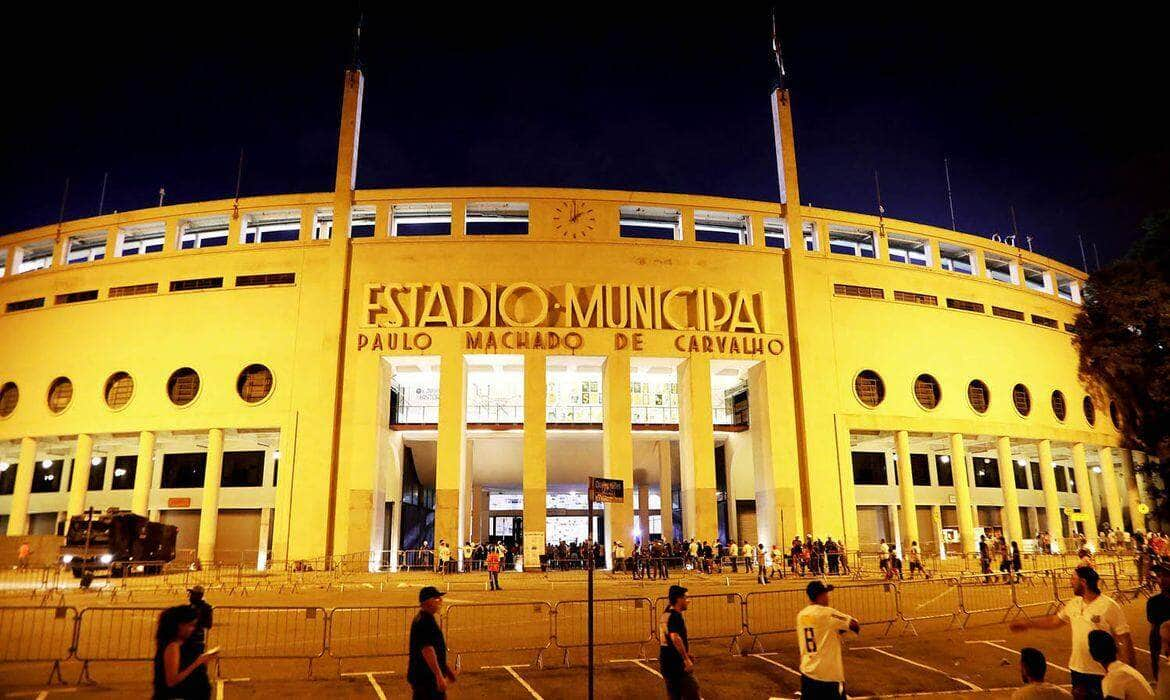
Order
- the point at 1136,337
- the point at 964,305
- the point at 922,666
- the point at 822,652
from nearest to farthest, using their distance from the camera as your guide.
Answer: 1. the point at 822,652
2. the point at 922,666
3. the point at 964,305
4. the point at 1136,337

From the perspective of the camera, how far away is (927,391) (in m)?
36.4

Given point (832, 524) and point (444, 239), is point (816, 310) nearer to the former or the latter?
point (832, 524)

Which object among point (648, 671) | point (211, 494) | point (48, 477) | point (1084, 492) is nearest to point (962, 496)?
point (1084, 492)

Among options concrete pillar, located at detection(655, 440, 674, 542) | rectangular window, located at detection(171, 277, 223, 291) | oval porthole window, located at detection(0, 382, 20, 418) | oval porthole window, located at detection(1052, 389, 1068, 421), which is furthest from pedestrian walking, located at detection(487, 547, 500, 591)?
oval porthole window, located at detection(1052, 389, 1068, 421)

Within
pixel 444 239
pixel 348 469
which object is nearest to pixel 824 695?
pixel 348 469

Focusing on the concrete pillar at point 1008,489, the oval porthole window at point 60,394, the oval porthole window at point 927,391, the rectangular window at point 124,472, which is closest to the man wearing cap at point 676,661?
the oval porthole window at point 927,391

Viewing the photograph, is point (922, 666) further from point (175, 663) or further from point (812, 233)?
point (812, 233)

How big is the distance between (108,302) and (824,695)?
38.7m

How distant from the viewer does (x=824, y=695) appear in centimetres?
661

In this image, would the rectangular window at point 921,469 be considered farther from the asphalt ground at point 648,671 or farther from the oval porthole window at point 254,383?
the oval porthole window at point 254,383

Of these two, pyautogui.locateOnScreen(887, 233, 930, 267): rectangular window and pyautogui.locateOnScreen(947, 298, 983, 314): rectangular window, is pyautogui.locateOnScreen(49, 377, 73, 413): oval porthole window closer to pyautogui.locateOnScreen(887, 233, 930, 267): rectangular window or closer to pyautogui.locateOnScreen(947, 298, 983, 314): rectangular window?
pyautogui.locateOnScreen(887, 233, 930, 267): rectangular window

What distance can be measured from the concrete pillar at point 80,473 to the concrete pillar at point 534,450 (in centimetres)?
2061

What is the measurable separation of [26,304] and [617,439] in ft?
104

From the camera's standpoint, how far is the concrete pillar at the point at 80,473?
32.5 metres
